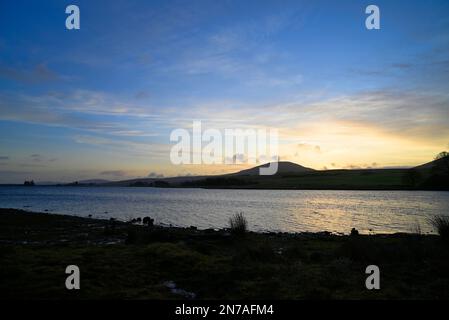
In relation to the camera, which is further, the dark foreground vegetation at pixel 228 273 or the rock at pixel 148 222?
the rock at pixel 148 222

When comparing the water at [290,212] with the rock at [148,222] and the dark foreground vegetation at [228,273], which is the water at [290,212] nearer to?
the rock at [148,222]

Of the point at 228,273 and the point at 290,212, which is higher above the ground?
the point at 228,273

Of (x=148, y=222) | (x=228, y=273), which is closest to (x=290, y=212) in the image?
(x=148, y=222)

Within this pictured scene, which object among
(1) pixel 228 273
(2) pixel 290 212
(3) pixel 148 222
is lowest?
(2) pixel 290 212

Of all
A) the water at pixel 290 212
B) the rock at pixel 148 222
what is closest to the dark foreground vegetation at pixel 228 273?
the rock at pixel 148 222

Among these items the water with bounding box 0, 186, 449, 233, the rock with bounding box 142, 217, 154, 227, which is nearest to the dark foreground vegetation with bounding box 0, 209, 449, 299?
the rock with bounding box 142, 217, 154, 227

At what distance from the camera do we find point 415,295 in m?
9.31

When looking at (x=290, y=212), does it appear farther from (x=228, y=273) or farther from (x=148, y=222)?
(x=228, y=273)

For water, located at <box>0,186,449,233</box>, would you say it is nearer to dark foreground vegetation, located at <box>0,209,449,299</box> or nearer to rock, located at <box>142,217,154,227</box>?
rock, located at <box>142,217,154,227</box>

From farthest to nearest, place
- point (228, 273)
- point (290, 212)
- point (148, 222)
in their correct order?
point (290, 212) → point (148, 222) → point (228, 273)
